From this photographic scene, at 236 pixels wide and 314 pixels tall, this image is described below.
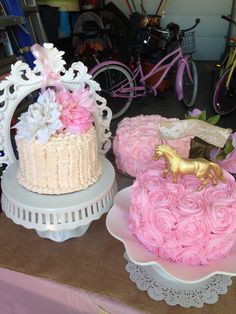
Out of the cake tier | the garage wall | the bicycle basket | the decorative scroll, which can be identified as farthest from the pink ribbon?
the garage wall

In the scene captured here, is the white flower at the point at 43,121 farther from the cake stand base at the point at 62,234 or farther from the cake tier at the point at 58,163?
the cake stand base at the point at 62,234

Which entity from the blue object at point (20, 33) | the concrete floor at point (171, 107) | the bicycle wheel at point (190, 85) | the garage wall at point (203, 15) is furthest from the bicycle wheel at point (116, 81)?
the garage wall at point (203, 15)

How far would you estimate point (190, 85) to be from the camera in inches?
124

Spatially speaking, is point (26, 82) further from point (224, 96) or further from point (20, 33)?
point (224, 96)

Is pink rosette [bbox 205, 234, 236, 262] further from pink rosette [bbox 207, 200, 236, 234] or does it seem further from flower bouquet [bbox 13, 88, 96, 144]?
flower bouquet [bbox 13, 88, 96, 144]

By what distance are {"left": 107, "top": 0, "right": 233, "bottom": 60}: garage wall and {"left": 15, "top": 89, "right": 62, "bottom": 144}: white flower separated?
405 cm

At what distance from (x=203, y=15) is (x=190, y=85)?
1.66 meters

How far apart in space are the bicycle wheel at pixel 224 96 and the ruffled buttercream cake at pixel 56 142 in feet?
7.76

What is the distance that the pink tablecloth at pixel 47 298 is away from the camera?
1.98 feet

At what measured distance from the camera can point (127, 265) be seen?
652 mm

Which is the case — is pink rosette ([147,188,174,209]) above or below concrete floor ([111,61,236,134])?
above

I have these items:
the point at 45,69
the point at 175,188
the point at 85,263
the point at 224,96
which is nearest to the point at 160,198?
the point at 175,188

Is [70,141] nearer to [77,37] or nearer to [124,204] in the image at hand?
[124,204]

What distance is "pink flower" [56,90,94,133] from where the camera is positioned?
0.62 m
